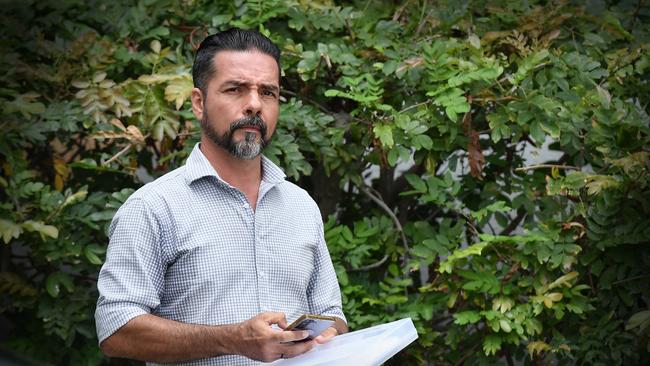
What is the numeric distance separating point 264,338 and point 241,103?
675 mm

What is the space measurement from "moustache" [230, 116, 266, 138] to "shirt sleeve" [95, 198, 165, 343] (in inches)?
12.3

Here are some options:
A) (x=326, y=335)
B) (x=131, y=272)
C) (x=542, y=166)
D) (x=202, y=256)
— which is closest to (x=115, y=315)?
(x=131, y=272)

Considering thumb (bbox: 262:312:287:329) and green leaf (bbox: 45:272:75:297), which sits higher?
thumb (bbox: 262:312:287:329)

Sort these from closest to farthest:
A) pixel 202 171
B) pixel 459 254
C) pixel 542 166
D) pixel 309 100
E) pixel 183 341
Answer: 1. pixel 183 341
2. pixel 202 171
3. pixel 459 254
4. pixel 542 166
5. pixel 309 100

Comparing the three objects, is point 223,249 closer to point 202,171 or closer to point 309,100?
point 202,171

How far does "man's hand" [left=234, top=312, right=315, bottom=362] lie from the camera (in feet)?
7.78

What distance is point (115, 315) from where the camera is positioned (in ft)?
8.21

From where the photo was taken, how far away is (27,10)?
4.09 metres

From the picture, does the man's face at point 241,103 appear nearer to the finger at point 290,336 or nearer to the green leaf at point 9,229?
the finger at point 290,336

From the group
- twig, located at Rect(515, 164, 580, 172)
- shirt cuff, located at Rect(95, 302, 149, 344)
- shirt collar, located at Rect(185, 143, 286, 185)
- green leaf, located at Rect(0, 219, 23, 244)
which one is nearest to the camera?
shirt cuff, located at Rect(95, 302, 149, 344)

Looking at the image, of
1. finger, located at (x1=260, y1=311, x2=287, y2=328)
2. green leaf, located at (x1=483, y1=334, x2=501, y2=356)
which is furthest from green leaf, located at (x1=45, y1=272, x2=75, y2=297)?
finger, located at (x1=260, y1=311, x2=287, y2=328)

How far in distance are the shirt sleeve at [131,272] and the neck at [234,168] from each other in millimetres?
265

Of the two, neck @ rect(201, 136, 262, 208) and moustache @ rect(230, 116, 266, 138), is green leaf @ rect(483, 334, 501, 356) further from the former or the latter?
moustache @ rect(230, 116, 266, 138)

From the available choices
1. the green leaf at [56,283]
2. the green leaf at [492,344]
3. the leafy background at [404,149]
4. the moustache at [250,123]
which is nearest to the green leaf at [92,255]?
the leafy background at [404,149]
